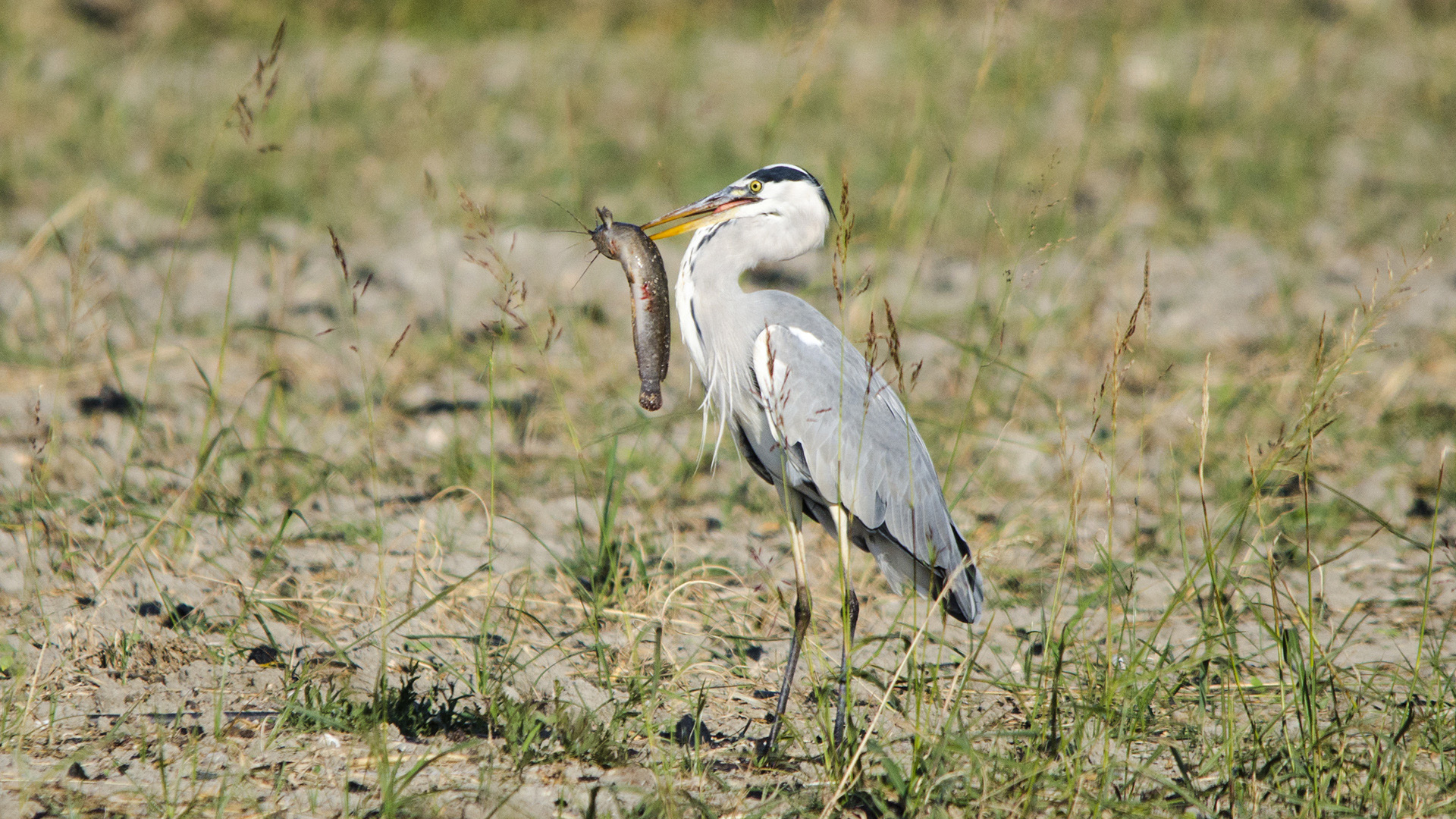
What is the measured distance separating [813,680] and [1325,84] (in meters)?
6.99

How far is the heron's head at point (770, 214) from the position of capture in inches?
129

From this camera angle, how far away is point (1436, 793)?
2312 mm

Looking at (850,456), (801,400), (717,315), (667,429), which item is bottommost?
(667,429)

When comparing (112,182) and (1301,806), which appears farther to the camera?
(112,182)

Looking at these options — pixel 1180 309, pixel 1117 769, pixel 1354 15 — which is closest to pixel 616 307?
pixel 1180 309

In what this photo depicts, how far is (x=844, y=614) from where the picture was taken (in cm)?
235

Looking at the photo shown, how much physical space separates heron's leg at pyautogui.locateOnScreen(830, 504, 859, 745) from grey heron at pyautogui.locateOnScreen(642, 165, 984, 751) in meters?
0.01

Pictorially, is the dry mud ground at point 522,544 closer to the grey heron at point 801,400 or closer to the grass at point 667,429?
the grass at point 667,429

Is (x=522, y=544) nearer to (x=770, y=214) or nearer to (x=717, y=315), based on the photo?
(x=717, y=315)

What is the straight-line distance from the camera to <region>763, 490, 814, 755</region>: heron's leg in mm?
2732

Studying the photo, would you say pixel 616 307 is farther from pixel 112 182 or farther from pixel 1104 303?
pixel 112 182

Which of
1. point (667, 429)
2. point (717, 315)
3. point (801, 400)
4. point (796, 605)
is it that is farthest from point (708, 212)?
point (667, 429)

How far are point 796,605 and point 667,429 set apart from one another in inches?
58.9

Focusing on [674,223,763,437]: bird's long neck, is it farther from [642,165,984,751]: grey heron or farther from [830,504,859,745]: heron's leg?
[830,504,859,745]: heron's leg
